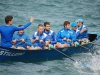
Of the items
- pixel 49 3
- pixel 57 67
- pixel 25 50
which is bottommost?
pixel 57 67

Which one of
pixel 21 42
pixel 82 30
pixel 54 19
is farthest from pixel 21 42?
pixel 54 19

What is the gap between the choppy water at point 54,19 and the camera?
12266mm

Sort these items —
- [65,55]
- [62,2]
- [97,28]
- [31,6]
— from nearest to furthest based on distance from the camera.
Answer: [65,55]
[97,28]
[31,6]
[62,2]

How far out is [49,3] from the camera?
25.6 metres

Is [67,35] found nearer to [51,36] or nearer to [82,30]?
[51,36]

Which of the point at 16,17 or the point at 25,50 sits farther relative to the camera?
the point at 16,17

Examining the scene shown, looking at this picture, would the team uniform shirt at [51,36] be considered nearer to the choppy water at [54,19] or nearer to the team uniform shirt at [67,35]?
the team uniform shirt at [67,35]

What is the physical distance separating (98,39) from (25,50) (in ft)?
17.1

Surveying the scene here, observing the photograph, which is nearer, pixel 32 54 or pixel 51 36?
pixel 32 54

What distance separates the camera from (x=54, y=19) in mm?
21453

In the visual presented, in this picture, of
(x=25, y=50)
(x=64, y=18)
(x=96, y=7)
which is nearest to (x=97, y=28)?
(x=64, y=18)

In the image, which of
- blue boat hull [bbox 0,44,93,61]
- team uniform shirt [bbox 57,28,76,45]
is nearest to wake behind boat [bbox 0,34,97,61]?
blue boat hull [bbox 0,44,93,61]

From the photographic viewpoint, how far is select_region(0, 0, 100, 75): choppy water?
40.2 feet

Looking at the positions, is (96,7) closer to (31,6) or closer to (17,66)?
(31,6)
